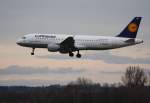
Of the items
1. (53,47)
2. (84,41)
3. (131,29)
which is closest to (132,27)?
(131,29)

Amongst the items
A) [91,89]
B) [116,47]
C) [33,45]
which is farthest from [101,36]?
[91,89]

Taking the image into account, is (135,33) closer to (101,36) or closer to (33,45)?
(101,36)

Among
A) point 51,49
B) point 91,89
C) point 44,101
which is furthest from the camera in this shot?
point 91,89

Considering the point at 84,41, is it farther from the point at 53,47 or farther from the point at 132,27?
the point at 132,27

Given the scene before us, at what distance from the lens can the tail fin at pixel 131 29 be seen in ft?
511

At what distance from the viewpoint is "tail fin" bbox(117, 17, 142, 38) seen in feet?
511

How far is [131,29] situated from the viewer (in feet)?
515

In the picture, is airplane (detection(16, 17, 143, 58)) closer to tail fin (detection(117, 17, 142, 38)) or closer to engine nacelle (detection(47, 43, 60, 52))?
engine nacelle (detection(47, 43, 60, 52))

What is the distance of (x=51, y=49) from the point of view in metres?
150

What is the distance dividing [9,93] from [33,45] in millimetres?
24758

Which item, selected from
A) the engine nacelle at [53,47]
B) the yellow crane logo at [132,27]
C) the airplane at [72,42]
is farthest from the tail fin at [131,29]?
the engine nacelle at [53,47]

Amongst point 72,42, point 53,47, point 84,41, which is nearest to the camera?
point 53,47

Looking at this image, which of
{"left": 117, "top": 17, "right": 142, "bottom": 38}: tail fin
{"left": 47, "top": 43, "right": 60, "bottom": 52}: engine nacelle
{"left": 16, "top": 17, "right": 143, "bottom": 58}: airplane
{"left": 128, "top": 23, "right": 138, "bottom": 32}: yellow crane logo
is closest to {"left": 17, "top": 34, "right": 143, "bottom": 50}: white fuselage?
{"left": 16, "top": 17, "right": 143, "bottom": 58}: airplane

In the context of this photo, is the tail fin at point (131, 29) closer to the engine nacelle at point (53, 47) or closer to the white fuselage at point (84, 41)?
the white fuselage at point (84, 41)
